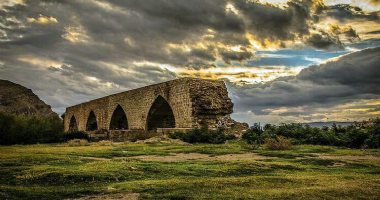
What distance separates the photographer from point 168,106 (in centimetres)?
2892

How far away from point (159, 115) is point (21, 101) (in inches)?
2138

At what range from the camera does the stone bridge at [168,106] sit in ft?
74.5

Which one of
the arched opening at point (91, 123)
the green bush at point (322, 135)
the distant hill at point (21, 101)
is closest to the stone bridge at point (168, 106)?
the arched opening at point (91, 123)

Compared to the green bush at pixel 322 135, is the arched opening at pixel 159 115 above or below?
above

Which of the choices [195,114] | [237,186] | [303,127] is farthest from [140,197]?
[195,114]

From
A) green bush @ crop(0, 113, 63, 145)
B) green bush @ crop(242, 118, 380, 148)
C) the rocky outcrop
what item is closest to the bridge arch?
the rocky outcrop

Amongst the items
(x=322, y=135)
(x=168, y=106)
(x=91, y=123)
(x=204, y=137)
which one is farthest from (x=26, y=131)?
(x=91, y=123)

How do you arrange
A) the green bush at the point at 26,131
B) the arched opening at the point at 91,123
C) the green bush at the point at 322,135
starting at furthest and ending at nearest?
the arched opening at the point at 91,123
the green bush at the point at 26,131
the green bush at the point at 322,135

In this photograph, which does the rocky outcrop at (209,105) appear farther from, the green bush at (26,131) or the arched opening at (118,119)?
the arched opening at (118,119)

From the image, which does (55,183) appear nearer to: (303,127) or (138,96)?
(303,127)

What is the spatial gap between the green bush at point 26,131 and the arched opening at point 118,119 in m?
13.8

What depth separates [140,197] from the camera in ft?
14.0

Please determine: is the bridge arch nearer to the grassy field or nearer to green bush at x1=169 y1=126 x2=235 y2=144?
green bush at x1=169 y1=126 x2=235 y2=144

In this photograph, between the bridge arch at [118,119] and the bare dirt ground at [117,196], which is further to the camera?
the bridge arch at [118,119]
